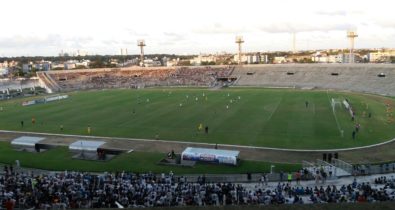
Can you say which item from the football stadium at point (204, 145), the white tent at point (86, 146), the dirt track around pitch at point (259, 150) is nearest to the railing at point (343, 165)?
the football stadium at point (204, 145)

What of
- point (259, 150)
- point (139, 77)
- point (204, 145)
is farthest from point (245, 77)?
point (259, 150)

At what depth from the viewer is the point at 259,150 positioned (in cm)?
3288

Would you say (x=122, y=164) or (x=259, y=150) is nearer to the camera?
(x=122, y=164)

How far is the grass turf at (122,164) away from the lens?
93.3ft

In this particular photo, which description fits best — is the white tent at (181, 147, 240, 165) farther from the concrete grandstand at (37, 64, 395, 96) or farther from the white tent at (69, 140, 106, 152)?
the concrete grandstand at (37, 64, 395, 96)

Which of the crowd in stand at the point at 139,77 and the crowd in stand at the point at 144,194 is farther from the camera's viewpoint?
the crowd in stand at the point at 139,77

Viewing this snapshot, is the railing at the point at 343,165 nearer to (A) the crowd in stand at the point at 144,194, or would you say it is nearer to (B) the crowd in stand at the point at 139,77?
(A) the crowd in stand at the point at 144,194

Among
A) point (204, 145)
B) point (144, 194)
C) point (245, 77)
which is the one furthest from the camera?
point (245, 77)

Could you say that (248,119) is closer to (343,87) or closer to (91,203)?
(91,203)

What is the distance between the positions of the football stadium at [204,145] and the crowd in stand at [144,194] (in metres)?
0.09

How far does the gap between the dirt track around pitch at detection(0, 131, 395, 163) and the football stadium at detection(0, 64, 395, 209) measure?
0.09 meters

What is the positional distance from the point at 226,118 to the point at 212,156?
17787 millimetres

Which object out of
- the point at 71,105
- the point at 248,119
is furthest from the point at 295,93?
the point at 71,105

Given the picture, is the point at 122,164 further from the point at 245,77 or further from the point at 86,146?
the point at 245,77
